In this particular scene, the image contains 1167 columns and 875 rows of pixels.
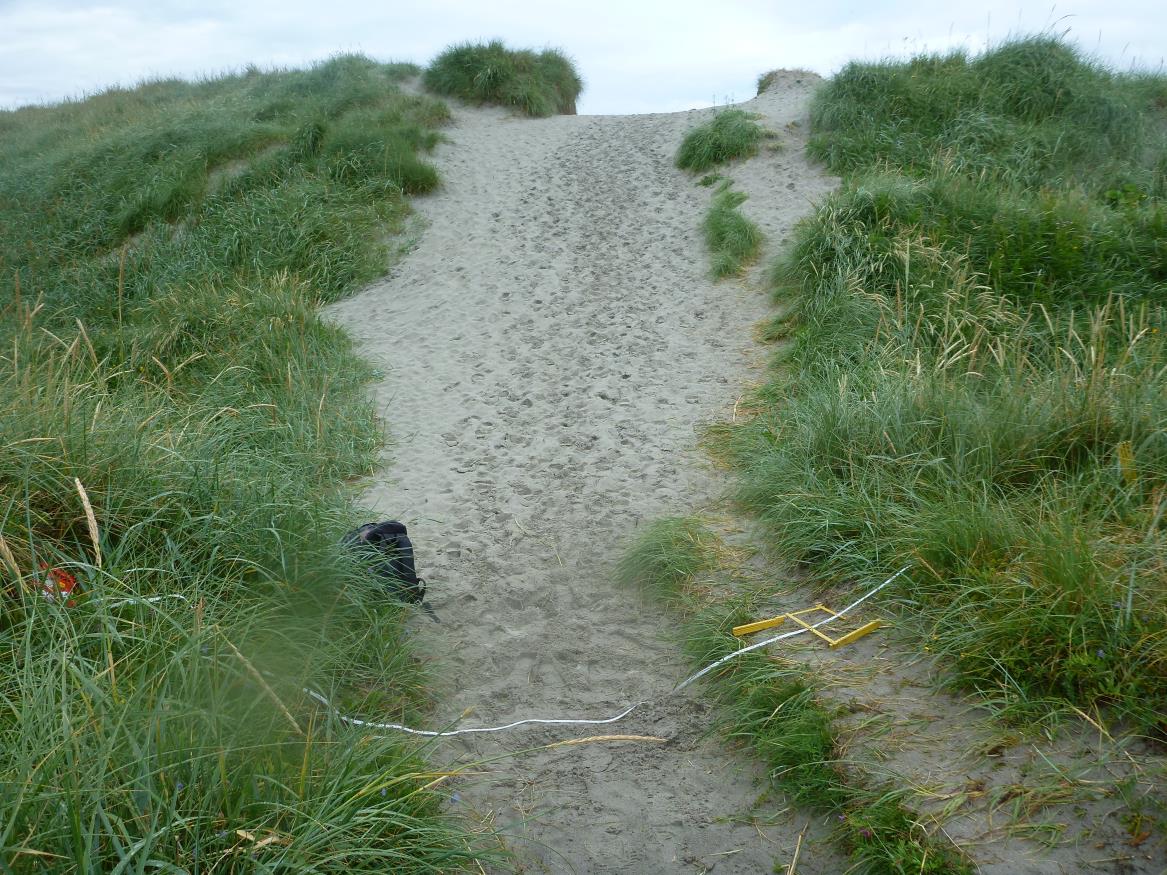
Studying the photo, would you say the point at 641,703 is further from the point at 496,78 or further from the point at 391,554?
the point at 496,78

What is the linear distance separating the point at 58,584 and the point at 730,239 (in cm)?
770

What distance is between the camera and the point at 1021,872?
259cm

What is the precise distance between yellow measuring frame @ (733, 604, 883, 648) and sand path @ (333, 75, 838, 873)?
15.1 inches

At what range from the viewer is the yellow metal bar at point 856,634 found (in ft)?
12.5

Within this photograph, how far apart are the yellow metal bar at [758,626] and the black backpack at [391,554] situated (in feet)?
5.30

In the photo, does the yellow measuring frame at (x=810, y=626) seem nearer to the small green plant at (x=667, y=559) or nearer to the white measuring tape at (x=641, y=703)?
the white measuring tape at (x=641, y=703)

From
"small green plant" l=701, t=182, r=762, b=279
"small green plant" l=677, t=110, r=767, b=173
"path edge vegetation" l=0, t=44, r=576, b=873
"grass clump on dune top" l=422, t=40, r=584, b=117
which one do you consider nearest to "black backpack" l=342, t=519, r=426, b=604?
"path edge vegetation" l=0, t=44, r=576, b=873

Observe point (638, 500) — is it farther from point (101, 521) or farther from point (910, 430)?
point (101, 521)

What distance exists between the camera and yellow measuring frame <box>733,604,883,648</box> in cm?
383

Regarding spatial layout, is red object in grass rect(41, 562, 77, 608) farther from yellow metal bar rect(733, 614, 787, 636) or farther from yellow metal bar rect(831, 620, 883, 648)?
yellow metal bar rect(831, 620, 883, 648)

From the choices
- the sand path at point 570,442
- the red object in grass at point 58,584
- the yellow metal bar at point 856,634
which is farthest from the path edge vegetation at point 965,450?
the red object in grass at point 58,584

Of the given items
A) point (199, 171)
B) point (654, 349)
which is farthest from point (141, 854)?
point (199, 171)

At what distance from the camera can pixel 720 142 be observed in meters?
11.6

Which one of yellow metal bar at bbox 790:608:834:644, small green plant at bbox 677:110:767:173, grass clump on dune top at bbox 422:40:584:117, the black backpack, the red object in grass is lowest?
yellow metal bar at bbox 790:608:834:644
